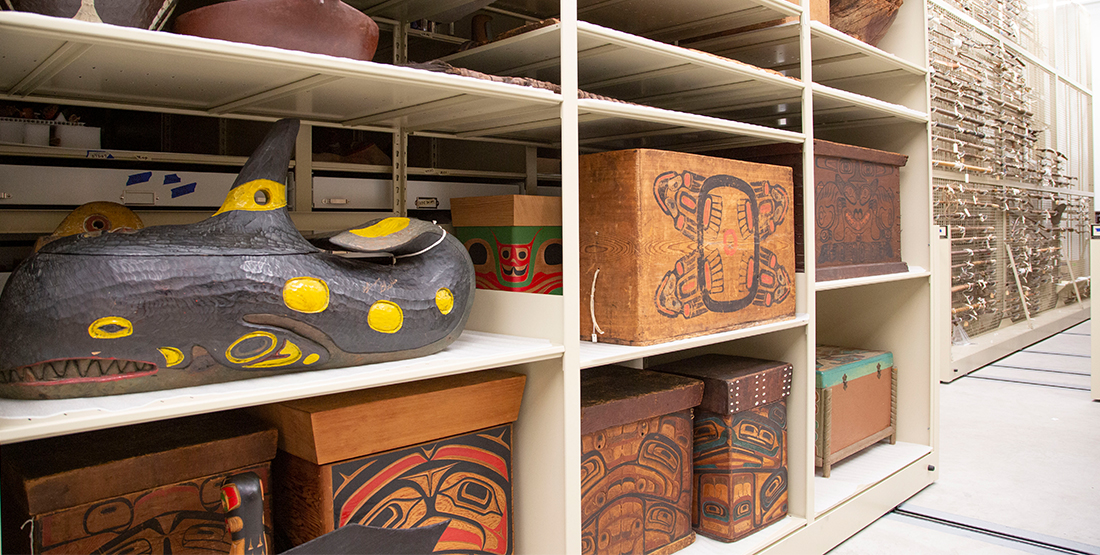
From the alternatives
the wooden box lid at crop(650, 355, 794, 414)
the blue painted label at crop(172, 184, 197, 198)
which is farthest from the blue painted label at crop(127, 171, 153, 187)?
the wooden box lid at crop(650, 355, 794, 414)

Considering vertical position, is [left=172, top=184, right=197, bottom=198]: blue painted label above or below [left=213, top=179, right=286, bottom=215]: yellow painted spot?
above

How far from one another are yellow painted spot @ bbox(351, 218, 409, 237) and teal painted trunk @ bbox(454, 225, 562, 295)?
38 cm

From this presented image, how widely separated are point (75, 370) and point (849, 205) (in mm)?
2381

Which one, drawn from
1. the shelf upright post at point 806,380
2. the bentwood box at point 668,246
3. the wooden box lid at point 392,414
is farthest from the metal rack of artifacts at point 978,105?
the wooden box lid at point 392,414

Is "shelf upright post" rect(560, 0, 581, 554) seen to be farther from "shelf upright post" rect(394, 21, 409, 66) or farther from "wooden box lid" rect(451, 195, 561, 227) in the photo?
"shelf upright post" rect(394, 21, 409, 66)

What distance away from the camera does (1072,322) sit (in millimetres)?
7859

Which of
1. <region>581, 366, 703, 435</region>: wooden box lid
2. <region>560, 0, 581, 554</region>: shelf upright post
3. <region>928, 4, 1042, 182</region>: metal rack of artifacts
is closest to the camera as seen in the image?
<region>560, 0, 581, 554</region>: shelf upright post

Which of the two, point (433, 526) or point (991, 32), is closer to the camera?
point (433, 526)

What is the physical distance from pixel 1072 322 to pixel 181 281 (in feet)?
30.0

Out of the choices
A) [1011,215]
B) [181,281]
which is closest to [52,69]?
[181,281]

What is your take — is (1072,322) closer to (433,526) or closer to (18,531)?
(433,526)

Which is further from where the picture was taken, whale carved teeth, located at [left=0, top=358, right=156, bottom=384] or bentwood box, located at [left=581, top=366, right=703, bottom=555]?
bentwood box, located at [left=581, top=366, right=703, bottom=555]

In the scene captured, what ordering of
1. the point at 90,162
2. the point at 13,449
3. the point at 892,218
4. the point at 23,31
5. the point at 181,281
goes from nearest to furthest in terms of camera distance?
the point at 23,31
the point at 181,281
the point at 13,449
the point at 90,162
the point at 892,218

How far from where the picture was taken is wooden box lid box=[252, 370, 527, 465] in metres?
1.35
